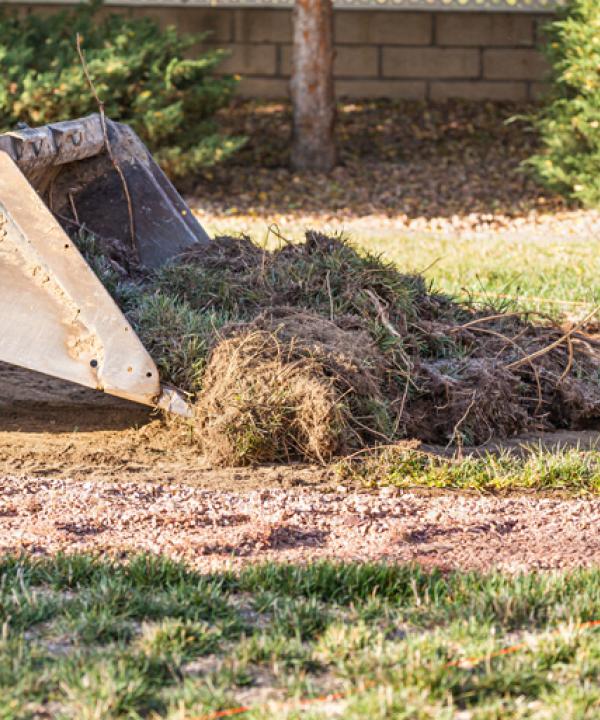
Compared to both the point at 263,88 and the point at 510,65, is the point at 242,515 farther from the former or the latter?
the point at 510,65

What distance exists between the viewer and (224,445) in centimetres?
463

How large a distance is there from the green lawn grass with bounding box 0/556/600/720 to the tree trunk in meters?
10.3

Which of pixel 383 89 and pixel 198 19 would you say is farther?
pixel 383 89

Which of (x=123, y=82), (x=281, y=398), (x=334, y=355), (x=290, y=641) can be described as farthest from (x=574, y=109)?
(x=290, y=641)

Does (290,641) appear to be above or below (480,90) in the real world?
below

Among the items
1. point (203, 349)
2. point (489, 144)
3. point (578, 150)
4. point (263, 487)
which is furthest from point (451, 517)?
point (489, 144)

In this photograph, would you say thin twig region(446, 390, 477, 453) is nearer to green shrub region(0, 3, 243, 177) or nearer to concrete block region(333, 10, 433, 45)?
green shrub region(0, 3, 243, 177)

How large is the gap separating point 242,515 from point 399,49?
12.6 m

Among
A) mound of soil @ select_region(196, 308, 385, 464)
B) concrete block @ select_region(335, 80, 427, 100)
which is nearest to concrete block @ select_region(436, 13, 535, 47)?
concrete block @ select_region(335, 80, 427, 100)

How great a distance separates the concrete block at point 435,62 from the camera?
51.1 feet

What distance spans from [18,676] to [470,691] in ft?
3.46

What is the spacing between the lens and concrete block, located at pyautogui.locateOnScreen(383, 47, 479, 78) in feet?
51.1

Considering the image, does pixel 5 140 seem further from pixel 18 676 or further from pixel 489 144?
pixel 489 144

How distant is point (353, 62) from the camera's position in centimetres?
1573
